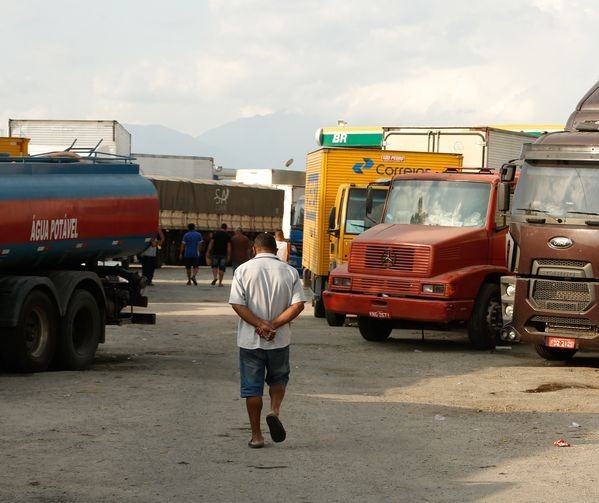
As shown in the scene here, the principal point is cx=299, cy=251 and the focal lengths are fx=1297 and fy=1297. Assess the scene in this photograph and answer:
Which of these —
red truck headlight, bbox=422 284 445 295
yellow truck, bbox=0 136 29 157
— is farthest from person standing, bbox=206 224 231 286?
red truck headlight, bbox=422 284 445 295

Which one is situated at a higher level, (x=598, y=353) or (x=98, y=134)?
(x=98, y=134)

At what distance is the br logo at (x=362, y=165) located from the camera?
2506cm

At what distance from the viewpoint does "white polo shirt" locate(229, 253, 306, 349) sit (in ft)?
35.5

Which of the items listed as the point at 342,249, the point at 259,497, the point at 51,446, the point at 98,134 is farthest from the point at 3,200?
the point at 98,134

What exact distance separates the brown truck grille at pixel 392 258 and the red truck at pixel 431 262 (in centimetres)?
2

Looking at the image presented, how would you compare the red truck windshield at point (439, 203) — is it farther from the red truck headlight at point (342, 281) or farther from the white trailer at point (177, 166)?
the white trailer at point (177, 166)

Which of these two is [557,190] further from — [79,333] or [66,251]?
[79,333]

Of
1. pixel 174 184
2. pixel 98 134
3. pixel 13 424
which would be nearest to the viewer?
pixel 13 424

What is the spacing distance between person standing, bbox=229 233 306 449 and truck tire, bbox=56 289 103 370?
6.45m

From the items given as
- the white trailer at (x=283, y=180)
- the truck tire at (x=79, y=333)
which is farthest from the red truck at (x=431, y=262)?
the white trailer at (x=283, y=180)

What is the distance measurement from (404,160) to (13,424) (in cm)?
1452

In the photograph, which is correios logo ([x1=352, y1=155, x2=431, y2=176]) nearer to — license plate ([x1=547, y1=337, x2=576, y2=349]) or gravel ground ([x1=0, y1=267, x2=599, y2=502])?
gravel ground ([x1=0, y1=267, x2=599, y2=502])

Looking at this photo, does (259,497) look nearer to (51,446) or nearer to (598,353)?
(51,446)

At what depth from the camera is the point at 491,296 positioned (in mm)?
20656
